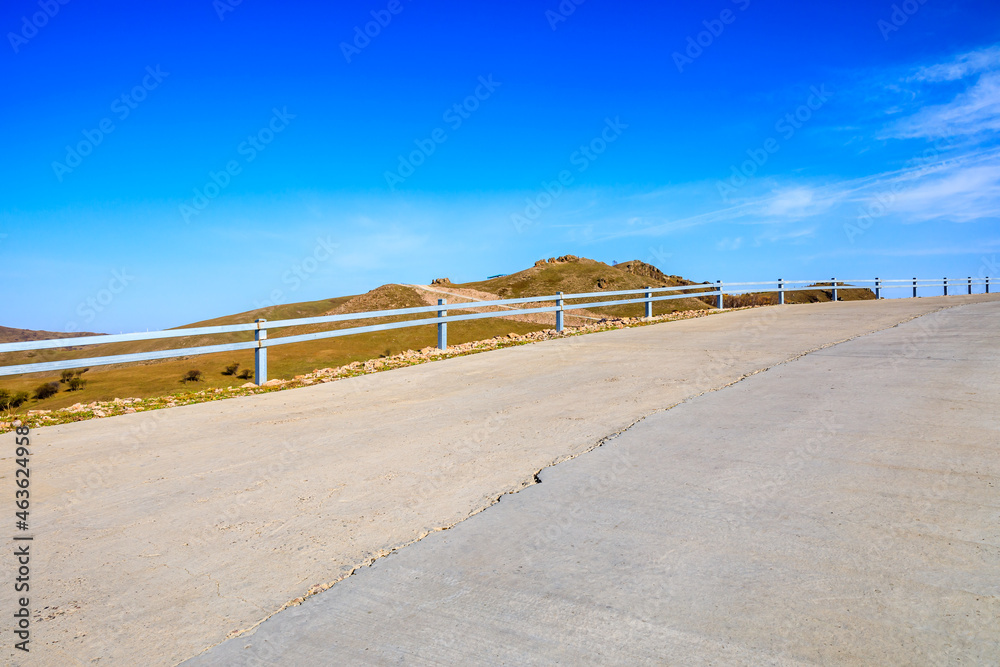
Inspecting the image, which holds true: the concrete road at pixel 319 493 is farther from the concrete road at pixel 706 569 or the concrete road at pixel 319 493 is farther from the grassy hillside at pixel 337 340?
the grassy hillside at pixel 337 340

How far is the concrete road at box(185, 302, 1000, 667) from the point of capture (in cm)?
273

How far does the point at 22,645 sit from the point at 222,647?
3.17 ft

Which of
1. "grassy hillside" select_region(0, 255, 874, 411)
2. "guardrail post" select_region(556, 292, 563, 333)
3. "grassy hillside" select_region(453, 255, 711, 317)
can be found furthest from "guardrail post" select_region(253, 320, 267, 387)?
"grassy hillside" select_region(453, 255, 711, 317)

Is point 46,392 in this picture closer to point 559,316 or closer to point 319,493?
point 559,316

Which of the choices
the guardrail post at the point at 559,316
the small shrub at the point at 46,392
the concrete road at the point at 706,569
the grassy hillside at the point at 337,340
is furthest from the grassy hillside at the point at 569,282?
the concrete road at the point at 706,569

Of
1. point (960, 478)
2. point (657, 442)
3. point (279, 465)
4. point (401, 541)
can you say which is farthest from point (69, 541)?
point (960, 478)

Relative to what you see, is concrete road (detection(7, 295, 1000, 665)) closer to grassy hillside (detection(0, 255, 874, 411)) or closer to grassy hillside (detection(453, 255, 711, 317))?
grassy hillside (detection(0, 255, 874, 411))

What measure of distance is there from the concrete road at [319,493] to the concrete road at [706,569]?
0.04 meters

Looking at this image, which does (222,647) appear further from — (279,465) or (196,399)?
(196,399)

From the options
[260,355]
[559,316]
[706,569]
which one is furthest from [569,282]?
[706,569]

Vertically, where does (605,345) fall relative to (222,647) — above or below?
above

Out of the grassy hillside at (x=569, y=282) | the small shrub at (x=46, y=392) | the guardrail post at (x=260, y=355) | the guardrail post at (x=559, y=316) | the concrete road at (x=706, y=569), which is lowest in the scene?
the small shrub at (x=46, y=392)

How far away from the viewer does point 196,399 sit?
9.66 meters

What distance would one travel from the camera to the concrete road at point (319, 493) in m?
3.17
